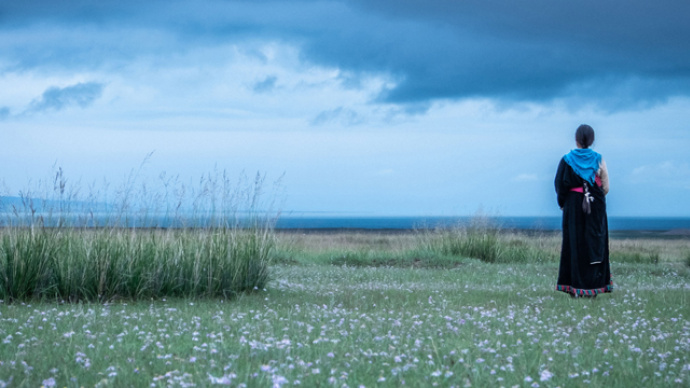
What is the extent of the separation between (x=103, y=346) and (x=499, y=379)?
3583mm

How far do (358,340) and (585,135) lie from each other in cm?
644

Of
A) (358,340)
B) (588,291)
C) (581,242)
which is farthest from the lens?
(581,242)

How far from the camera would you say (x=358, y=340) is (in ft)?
20.7

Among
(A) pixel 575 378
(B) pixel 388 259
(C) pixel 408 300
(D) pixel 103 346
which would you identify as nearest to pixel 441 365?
(A) pixel 575 378

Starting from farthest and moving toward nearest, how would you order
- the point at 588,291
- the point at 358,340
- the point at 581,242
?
the point at 581,242, the point at 588,291, the point at 358,340

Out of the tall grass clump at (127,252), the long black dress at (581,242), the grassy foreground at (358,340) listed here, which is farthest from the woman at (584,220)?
the tall grass clump at (127,252)

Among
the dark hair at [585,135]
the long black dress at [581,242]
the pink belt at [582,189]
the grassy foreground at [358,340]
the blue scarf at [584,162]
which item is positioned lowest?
the grassy foreground at [358,340]

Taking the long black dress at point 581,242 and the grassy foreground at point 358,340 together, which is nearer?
the grassy foreground at point 358,340

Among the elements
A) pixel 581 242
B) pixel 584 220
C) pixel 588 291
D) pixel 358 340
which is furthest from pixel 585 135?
pixel 358 340

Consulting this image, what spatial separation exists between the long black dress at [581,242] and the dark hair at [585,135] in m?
0.45

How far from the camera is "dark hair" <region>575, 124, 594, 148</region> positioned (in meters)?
10.8

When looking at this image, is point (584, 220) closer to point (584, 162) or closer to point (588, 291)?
point (584, 162)

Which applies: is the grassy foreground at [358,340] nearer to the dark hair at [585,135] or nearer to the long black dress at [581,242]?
the long black dress at [581,242]

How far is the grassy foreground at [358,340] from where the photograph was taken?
16.3 ft
